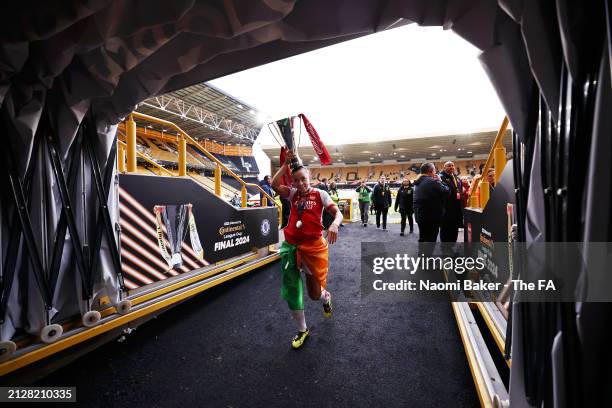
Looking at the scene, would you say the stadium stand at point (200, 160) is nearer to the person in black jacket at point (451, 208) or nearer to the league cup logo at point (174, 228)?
the league cup logo at point (174, 228)

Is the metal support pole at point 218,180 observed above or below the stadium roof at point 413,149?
below

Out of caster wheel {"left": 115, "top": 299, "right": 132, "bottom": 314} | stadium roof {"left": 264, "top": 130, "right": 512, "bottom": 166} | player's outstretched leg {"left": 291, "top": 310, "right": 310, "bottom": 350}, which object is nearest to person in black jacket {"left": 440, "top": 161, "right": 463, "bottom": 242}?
player's outstretched leg {"left": 291, "top": 310, "right": 310, "bottom": 350}

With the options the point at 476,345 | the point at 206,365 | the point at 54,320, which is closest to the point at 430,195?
the point at 476,345

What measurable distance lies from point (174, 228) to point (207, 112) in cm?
2316

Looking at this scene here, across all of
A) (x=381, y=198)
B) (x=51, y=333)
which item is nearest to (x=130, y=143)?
(x=51, y=333)

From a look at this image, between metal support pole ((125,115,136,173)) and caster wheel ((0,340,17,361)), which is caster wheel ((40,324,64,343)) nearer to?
caster wheel ((0,340,17,361))

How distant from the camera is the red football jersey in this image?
2.48 meters

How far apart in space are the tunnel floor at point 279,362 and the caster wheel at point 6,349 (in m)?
0.38

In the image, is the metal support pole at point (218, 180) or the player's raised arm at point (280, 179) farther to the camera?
the metal support pole at point (218, 180)

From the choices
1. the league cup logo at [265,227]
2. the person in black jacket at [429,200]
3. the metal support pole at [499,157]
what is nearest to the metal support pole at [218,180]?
the league cup logo at [265,227]

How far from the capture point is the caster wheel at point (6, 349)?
5.68 feet

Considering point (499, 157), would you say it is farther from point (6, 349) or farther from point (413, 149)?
point (413, 149)

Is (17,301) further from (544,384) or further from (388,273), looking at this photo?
(388,273)

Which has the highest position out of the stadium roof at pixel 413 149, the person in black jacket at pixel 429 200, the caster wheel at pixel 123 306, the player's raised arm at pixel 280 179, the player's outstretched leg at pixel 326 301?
the stadium roof at pixel 413 149
